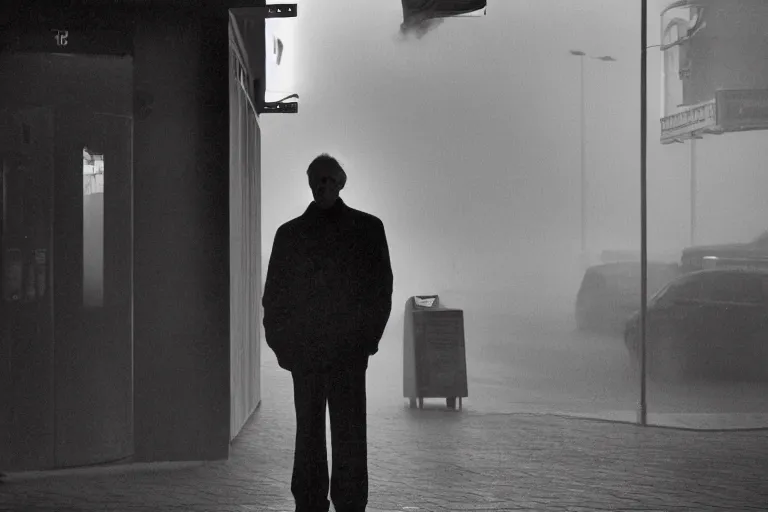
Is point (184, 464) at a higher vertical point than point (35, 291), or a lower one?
lower

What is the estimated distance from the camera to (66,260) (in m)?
7.57

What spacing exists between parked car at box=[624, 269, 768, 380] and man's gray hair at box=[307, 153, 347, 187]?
472 inches

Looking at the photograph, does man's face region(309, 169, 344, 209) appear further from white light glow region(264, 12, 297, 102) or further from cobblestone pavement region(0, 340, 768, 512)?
white light glow region(264, 12, 297, 102)

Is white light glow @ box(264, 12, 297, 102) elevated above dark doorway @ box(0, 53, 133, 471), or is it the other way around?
white light glow @ box(264, 12, 297, 102)

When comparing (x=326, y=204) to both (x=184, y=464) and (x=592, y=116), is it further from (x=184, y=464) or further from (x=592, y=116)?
(x=592, y=116)

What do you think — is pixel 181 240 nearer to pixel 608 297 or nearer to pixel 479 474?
pixel 479 474

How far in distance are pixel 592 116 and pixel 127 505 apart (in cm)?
3154

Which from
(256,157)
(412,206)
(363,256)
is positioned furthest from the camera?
(412,206)

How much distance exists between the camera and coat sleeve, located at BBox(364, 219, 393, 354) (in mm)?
5102

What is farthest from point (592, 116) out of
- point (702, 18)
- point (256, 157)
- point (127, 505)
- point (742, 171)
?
point (127, 505)

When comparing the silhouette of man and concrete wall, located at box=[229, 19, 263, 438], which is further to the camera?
concrete wall, located at box=[229, 19, 263, 438]

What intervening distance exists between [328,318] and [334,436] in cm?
59

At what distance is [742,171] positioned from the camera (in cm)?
3095

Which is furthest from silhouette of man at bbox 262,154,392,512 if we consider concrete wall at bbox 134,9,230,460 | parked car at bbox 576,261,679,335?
parked car at bbox 576,261,679,335
